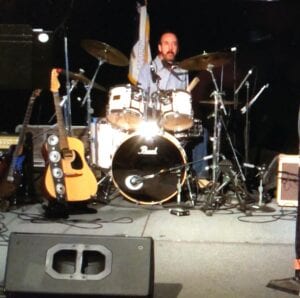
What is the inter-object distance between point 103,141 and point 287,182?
80.4 inches

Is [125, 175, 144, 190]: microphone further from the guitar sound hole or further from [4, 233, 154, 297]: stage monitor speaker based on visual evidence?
[4, 233, 154, 297]: stage monitor speaker

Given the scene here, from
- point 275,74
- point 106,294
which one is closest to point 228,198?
point 275,74

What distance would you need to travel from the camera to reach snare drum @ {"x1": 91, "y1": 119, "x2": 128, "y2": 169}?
675 centimetres

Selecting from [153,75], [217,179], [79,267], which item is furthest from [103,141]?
[79,267]

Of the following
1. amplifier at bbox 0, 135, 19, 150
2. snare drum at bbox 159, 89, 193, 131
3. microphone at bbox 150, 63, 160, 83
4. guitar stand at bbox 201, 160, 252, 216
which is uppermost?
microphone at bbox 150, 63, 160, 83

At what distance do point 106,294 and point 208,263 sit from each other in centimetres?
139

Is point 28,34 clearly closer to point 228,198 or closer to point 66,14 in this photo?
point 228,198

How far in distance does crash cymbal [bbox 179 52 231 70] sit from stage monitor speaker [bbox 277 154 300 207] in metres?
1.19

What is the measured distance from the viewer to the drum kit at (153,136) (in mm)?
6176

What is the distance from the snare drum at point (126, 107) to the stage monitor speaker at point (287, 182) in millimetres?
1564

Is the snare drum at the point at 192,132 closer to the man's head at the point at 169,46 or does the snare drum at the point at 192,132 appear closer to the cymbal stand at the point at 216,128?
the cymbal stand at the point at 216,128

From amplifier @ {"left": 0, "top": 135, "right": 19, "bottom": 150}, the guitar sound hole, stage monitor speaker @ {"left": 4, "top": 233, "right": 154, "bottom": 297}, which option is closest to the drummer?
the guitar sound hole

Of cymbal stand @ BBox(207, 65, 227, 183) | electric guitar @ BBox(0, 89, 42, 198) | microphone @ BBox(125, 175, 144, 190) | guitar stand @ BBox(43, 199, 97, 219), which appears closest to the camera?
guitar stand @ BBox(43, 199, 97, 219)

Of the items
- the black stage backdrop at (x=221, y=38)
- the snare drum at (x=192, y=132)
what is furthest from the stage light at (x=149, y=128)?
the black stage backdrop at (x=221, y=38)
